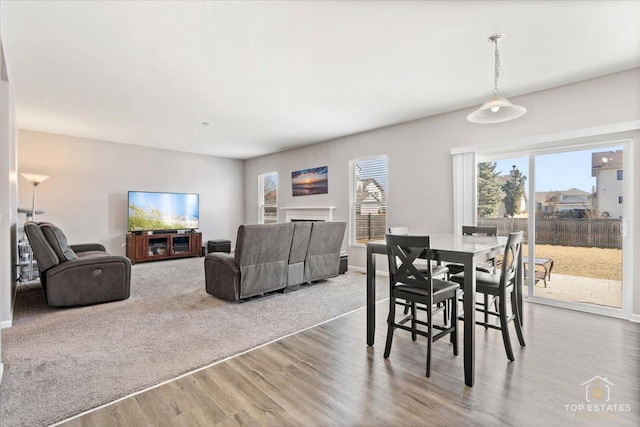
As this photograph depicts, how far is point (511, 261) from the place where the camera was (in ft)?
8.34

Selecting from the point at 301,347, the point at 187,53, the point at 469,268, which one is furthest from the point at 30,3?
the point at 469,268

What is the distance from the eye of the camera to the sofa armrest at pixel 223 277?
3.77 meters

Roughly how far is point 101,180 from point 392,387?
23.1 ft

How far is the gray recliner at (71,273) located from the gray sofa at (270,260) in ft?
3.39

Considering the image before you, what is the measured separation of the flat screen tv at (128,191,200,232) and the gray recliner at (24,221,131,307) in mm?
3206

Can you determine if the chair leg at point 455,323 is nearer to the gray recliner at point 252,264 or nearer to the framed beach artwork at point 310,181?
the gray recliner at point 252,264

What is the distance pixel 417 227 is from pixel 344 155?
209 cm

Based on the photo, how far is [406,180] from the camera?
513 centimetres

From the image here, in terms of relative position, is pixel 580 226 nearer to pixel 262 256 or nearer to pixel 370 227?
pixel 370 227

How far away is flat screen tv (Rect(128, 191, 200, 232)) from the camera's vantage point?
684 centimetres

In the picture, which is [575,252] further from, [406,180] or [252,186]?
[252,186]

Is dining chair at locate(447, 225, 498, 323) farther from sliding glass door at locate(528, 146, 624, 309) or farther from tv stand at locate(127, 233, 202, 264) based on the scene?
tv stand at locate(127, 233, 202, 264)

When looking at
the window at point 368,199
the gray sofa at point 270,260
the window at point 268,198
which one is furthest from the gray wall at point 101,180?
the window at point 368,199

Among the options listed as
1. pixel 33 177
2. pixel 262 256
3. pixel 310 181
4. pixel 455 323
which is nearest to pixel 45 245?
pixel 262 256
